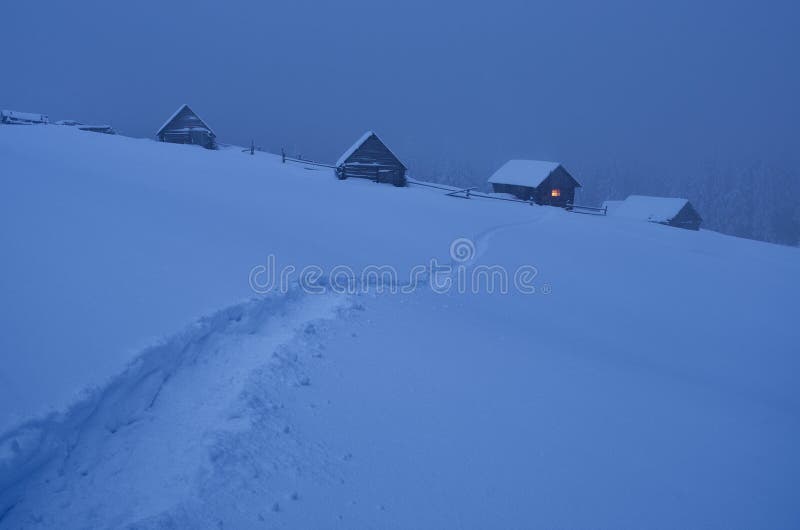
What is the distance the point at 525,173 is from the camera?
3559 centimetres

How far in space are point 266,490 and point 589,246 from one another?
18.5 meters

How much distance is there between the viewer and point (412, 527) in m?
4.18

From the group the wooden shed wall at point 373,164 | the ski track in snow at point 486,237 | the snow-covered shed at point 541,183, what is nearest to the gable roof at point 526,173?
the snow-covered shed at point 541,183

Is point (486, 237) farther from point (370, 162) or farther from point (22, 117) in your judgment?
point (22, 117)

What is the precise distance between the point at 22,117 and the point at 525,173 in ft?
133

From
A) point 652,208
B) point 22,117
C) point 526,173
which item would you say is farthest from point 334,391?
point 652,208

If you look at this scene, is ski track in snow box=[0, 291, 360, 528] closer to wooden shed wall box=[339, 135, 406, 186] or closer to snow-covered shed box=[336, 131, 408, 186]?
snow-covered shed box=[336, 131, 408, 186]

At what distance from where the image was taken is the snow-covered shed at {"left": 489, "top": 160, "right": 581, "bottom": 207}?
33.8 metres

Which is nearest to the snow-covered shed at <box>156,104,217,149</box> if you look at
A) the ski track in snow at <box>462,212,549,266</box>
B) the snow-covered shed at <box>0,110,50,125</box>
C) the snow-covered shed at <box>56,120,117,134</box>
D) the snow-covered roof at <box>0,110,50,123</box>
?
the snow-covered shed at <box>56,120,117,134</box>

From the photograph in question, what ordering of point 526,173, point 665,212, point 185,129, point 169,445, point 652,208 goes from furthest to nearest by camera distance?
point 652,208 → point 665,212 → point 526,173 → point 185,129 → point 169,445

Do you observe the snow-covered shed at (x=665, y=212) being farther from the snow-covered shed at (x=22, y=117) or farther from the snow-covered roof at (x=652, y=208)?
the snow-covered shed at (x=22, y=117)

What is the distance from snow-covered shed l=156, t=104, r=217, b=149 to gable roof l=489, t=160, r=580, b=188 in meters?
24.5

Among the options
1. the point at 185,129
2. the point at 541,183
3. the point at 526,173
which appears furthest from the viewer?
the point at 526,173

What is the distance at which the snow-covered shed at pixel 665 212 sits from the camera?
37250 millimetres
